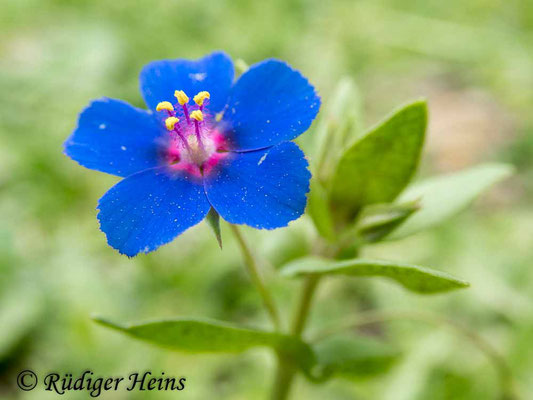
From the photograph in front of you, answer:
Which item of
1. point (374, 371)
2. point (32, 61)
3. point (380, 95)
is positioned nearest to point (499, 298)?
point (374, 371)

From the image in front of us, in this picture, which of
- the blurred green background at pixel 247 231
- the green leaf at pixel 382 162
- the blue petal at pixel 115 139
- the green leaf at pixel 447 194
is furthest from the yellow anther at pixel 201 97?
the blurred green background at pixel 247 231

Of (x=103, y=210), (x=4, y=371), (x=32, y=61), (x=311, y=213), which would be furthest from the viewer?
(x=32, y=61)

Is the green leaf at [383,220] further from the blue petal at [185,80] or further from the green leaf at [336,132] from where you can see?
the blue petal at [185,80]

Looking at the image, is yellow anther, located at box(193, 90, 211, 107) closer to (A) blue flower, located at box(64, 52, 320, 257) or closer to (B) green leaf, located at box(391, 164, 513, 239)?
(A) blue flower, located at box(64, 52, 320, 257)

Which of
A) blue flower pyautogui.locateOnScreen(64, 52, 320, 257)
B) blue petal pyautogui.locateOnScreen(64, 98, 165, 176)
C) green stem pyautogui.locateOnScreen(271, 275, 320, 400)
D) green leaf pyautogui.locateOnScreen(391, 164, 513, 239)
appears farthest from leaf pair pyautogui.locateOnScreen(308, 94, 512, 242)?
blue petal pyautogui.locateOnScreen(64, 98, 165, 176)

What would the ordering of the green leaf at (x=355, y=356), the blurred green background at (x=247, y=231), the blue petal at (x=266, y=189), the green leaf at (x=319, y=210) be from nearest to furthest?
the blue petal at (x=266, y=189), the green leaf at (x=319, y=210), the green leaf at (x=355, y=356), the blurred green background at (x=247, y=231)

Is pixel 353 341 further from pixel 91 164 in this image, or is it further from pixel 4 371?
pixel 4 371
